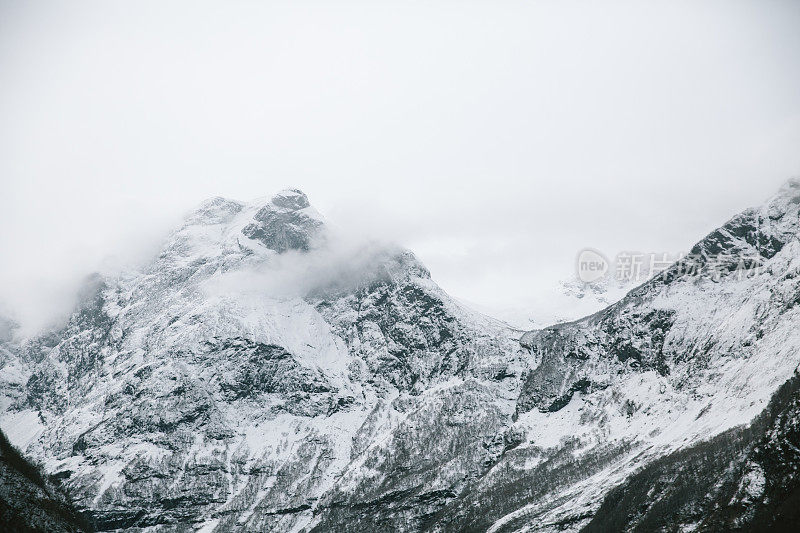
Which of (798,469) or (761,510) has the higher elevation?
(798,469)

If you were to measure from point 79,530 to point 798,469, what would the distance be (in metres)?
198

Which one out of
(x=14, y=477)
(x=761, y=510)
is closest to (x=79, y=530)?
(x=14, y=477)

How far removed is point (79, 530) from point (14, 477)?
23.6 meters

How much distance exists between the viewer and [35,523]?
6329 inches

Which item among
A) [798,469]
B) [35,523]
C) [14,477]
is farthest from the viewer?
[798,469]

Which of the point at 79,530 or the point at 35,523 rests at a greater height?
the point at 35,523

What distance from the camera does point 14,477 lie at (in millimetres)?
177125

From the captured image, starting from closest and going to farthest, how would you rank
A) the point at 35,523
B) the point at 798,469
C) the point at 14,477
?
1. the point at 35,523
2. the point at 14,477
3. the point at 798,469

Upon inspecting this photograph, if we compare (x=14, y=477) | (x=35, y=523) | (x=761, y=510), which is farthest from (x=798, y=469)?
(x=14, y=477)

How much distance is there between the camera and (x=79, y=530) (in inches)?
7392

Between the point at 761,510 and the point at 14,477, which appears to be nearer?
the point at 14,477

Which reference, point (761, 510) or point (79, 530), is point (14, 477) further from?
point (761, 510)

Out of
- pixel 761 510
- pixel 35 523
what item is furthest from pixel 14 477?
pixel 761 510

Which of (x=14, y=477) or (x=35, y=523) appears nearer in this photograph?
(x=35, y=523)
